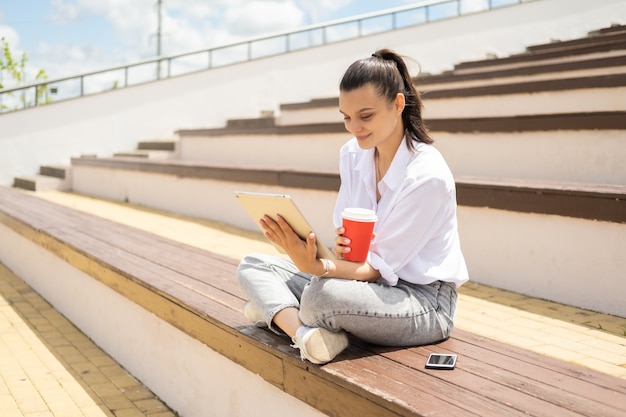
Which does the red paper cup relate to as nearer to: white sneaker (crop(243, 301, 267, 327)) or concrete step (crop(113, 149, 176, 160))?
white sneaker (crop(243, 301, 267, 327))

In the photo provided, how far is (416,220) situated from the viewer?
1911 millimetres

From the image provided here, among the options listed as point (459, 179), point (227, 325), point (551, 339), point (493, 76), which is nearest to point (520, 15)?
point (493, 76)

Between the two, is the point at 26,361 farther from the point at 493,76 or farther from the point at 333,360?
the point at 493,76

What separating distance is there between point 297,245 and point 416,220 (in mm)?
368

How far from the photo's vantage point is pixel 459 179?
4020 mm

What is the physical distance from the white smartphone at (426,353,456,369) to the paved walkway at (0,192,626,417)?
84cm

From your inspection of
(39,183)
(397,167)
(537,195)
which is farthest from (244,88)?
(397,167)

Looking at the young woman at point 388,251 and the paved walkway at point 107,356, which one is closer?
the young woman at point 388,251

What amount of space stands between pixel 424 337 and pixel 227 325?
76 cm

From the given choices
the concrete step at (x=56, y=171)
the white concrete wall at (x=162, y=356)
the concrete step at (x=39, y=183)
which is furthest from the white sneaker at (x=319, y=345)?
the concrete step at (x=56, y=171)

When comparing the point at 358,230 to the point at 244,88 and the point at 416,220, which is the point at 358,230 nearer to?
the point at 416,220

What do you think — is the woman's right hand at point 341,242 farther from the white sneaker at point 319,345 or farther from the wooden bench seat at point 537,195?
the wooden bench seat at point 537,195

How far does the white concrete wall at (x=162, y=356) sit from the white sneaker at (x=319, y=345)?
19 centimetres

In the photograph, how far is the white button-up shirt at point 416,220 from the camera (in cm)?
192
